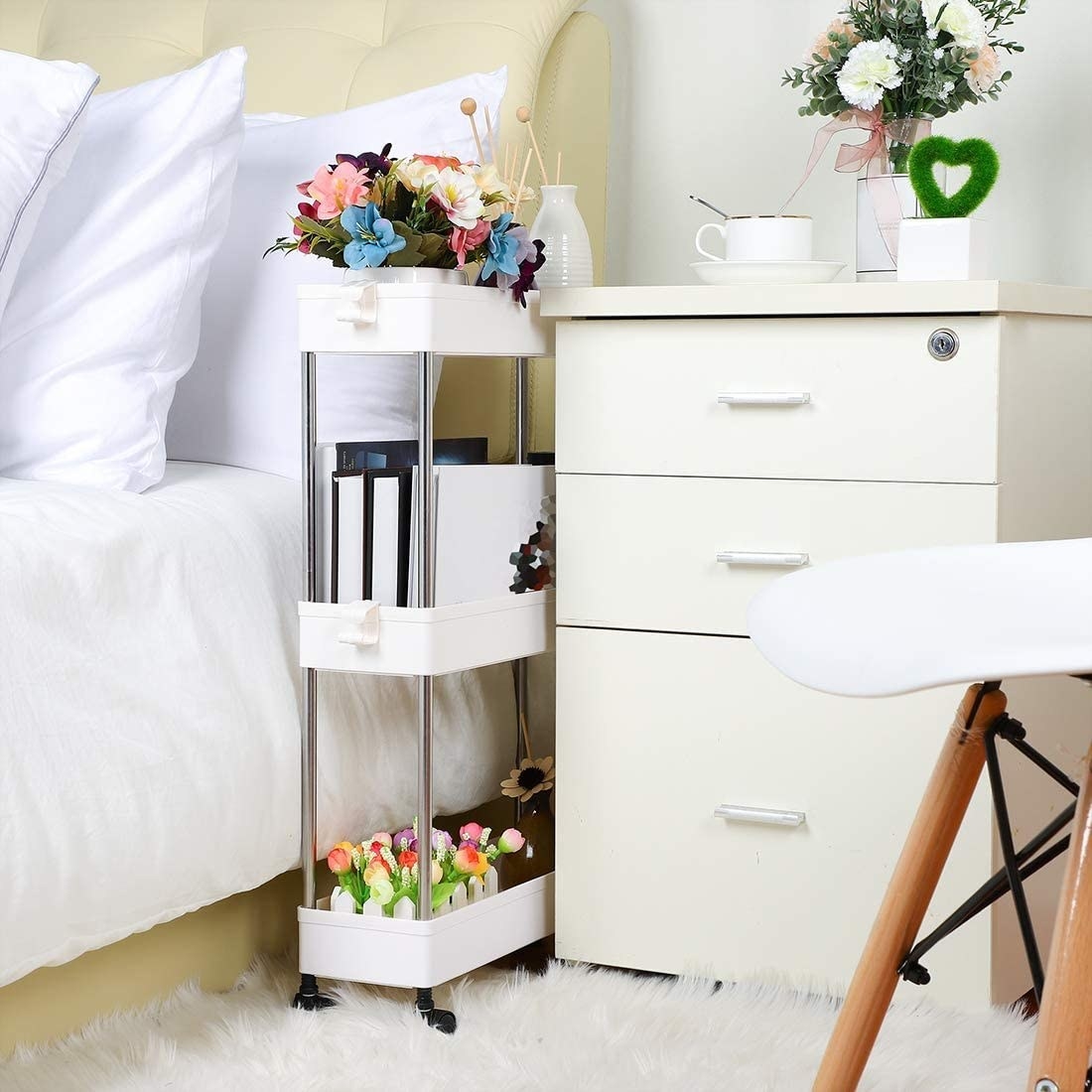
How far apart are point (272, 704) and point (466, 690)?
0.86 ft

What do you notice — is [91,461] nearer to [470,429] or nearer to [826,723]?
[470,429]

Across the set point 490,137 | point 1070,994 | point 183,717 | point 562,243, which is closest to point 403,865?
point 183,717

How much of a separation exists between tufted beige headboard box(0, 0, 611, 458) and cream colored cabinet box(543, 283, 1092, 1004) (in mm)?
371

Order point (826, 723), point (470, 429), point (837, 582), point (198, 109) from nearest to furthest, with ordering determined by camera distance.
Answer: point (837, 582)
point (826, 723)
point (198, 109)
point (470, 429)

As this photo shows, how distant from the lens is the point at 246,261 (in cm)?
182

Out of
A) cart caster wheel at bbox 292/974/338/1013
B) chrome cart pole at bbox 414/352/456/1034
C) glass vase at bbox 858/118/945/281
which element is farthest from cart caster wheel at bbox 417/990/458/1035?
glass vase at bbox 858/118/945/281

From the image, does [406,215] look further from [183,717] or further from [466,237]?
[183,717]

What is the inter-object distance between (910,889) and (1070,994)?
0.22 m

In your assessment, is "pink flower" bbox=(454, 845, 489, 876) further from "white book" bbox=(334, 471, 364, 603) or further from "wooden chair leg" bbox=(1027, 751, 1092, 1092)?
"wooden chair leg" bbox=(1027, 751, 1092, 1092)

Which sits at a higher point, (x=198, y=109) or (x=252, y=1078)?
(x=198, y=109)

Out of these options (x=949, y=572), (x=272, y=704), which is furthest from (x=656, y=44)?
(x=949, y=572)

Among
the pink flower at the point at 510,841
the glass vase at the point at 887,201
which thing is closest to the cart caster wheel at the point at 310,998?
the pink flower at the point at 510,841

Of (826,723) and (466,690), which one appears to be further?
(466,690)

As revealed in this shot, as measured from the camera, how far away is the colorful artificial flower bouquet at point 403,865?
1.57m
